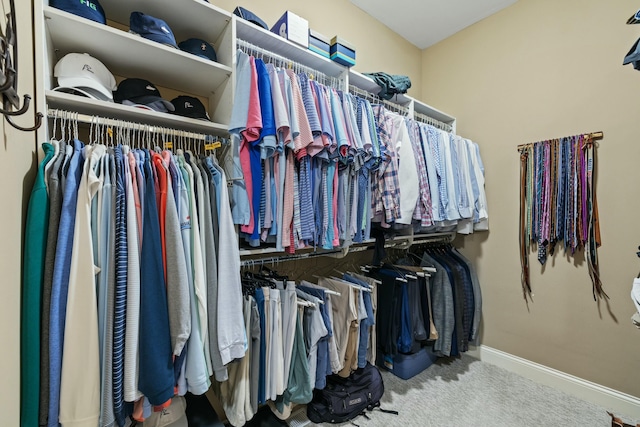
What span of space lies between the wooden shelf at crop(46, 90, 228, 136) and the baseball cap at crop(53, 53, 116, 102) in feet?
0.16

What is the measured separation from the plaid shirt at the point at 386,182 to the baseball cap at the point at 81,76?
1.40 metres

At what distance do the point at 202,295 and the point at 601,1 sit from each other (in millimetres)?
3075

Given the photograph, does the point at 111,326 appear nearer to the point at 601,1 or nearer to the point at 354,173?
the point at 354,173

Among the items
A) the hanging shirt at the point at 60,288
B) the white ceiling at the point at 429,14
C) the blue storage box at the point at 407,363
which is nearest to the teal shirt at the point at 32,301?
the hanging shirt at the point at 60,288

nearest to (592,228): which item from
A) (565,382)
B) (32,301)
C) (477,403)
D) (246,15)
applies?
(565,382)

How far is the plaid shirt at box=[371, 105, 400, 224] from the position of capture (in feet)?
5.69

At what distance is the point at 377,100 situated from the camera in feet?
7.03

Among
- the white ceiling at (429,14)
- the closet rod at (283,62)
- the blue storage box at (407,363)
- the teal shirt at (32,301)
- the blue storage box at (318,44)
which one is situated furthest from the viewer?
the white ceiling at (429,14)

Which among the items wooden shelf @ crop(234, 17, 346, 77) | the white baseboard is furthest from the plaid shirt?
the white baseboard

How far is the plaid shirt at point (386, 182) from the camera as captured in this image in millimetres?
1733

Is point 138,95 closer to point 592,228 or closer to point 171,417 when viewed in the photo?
point 171,417

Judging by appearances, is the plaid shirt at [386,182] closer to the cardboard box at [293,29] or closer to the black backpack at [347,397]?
the cardboard box at [293,29]

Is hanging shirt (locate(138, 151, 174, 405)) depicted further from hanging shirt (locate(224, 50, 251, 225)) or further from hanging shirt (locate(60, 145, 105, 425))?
hanging shirt (locate(224, 50, 251, 225))

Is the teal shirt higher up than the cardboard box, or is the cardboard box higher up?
the cardboard box
